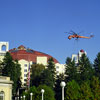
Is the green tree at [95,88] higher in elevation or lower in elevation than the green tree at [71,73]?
lower

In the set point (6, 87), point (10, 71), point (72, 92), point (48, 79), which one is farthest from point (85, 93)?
point (10, 71)

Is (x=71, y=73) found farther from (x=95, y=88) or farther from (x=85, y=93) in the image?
(x=85, y=93)

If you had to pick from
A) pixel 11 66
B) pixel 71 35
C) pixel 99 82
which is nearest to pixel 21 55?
pixel 11 66

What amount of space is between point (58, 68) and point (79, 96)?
3980 inches

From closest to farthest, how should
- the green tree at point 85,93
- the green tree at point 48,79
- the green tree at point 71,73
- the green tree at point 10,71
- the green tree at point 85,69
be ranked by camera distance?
1. the green tree at point 85,93
2. the green tree at point 71,73
3. the green tree at point 85,69
4. the green tree at point 10,71
5. the green tree at point 48,79

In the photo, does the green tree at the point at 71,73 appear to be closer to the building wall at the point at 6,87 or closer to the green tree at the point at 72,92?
the green tree at the point at 72,92

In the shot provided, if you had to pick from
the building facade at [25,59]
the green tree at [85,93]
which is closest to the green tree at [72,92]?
the green tree at [85,93]

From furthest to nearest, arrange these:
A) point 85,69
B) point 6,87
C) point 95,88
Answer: point 85,69 < point 95,88 < point 6,87

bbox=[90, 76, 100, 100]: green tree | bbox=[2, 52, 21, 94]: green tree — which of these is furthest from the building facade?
bbox=[90, 76, 100, 100]: green tree

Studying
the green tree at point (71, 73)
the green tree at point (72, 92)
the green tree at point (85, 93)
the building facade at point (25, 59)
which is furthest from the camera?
the building facade at point (25, 59)

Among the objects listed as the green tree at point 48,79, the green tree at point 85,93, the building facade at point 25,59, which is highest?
the building facade at point 25,59

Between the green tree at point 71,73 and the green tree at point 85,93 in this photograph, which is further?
the green tree at point 71,73

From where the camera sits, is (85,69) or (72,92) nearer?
(72,92)

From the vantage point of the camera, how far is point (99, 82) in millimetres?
77812
